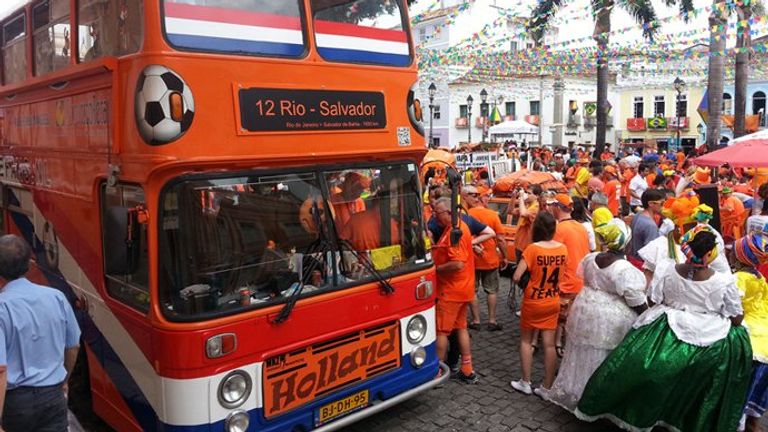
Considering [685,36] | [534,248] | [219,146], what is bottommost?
[534,248]

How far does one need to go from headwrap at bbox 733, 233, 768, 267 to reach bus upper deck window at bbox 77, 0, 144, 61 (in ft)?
15.5

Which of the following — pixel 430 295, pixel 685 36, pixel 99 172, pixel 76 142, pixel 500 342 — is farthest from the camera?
pixel 685 36

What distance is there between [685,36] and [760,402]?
11788 mm

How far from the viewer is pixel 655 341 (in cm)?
468

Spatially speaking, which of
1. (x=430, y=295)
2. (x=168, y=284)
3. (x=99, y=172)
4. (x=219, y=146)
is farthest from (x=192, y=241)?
(x=430, y=295)

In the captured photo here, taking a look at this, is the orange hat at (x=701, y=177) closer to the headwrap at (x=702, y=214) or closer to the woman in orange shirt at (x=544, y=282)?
the headwrap at (x=702, y=214)

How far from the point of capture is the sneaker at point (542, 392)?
5712 mm

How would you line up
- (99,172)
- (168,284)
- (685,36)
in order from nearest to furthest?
(168,284), (99,172), (685,36)

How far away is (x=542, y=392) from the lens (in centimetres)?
580

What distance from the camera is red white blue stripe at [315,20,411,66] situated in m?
4.61

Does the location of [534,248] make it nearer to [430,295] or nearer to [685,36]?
[430,295]

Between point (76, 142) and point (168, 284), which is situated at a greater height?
point (76, 142)

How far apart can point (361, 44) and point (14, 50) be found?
3.83 metres

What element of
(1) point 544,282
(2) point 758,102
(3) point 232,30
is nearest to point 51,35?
(3) point 232,30
